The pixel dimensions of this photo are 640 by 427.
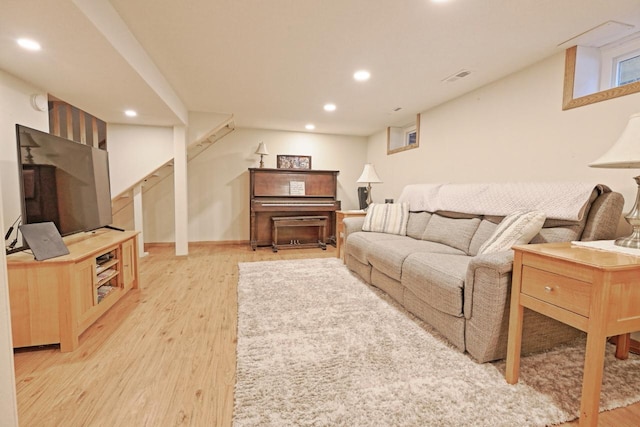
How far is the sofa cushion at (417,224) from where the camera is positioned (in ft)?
9.80

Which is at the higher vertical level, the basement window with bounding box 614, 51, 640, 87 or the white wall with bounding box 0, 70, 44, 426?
the basement window with bounding box 614, 51, 640, 87

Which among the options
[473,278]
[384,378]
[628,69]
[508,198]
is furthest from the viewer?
[508,198]

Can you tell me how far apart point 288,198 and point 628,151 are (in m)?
4.08

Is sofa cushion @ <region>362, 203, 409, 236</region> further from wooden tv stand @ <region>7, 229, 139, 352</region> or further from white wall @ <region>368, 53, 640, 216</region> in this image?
wooden tv stand @ <region>7, 229, 139, 352</region>

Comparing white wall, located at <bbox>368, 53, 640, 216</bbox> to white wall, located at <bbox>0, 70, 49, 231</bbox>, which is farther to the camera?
white wall, located at <bbox>0, 70, 49, 231</bbox>

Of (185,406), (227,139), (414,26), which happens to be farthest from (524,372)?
(227,139)

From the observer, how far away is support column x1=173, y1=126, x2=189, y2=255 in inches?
150

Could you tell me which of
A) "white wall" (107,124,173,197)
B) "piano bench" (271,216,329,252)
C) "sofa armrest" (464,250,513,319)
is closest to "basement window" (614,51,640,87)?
"sofa armrest" (464,250,513,319)

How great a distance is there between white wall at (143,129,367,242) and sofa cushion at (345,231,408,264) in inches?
98.4

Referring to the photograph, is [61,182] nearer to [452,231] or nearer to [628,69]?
[452,231]

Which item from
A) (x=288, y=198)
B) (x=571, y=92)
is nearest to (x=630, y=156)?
(x=571, y=92)

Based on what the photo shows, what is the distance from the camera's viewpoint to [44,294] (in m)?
1.68

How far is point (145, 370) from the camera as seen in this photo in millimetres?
1521

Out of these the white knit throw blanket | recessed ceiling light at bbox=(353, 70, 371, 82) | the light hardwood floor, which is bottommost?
the light hardwood floor
